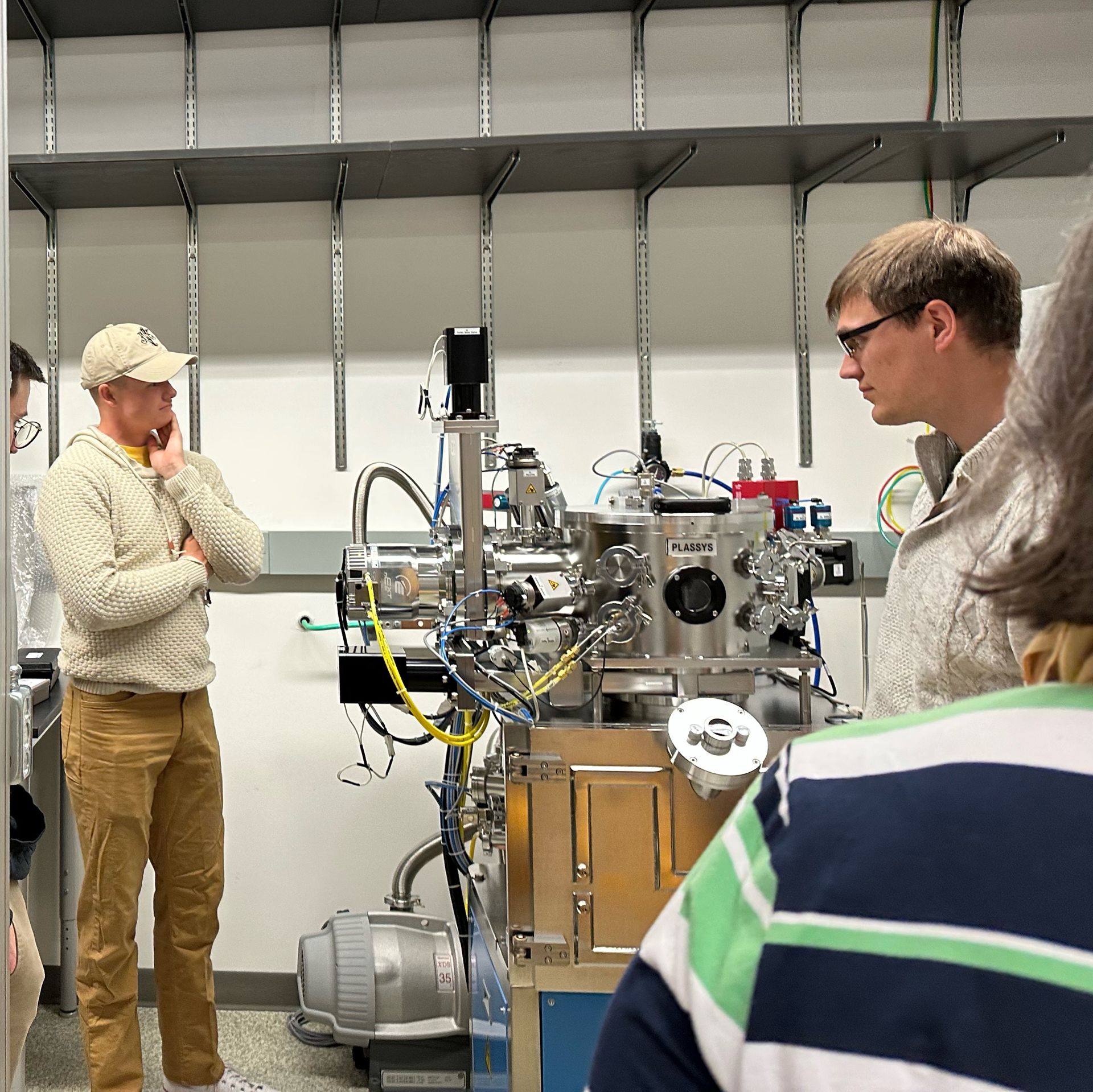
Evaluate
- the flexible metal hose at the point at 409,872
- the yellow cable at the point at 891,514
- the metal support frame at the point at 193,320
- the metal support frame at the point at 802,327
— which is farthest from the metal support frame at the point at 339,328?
the yellow cable at the point at 891,514

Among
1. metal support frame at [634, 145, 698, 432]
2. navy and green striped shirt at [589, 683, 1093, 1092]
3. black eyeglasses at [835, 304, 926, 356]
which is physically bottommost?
navy and green striped shirt at [589, 683, 1093, 1092]

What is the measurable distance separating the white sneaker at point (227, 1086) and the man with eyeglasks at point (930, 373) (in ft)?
5.43

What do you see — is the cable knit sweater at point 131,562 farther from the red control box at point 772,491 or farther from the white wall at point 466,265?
the red control box at point 772,491

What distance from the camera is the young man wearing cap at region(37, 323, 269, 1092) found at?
2.08m

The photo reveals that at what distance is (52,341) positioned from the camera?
9.12ft

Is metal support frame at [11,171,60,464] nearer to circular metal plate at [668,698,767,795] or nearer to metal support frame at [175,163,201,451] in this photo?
metal support frame at [175,163,201,451]

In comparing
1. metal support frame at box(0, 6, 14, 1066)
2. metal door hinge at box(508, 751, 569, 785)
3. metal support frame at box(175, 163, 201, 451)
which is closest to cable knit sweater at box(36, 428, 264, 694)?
metal support frame at box(175, 163, 201, 451)

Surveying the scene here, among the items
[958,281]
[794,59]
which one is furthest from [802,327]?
[958,281]

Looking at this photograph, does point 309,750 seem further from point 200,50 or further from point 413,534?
point 200,50

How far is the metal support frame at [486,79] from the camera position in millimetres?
2750

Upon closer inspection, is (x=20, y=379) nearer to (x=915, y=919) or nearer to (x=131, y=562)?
(x=131, y=562)

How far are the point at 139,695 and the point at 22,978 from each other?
2.70ft

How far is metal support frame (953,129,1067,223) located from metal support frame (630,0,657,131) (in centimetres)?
81

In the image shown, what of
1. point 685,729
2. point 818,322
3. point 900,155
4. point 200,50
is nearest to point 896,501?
point 818,322
